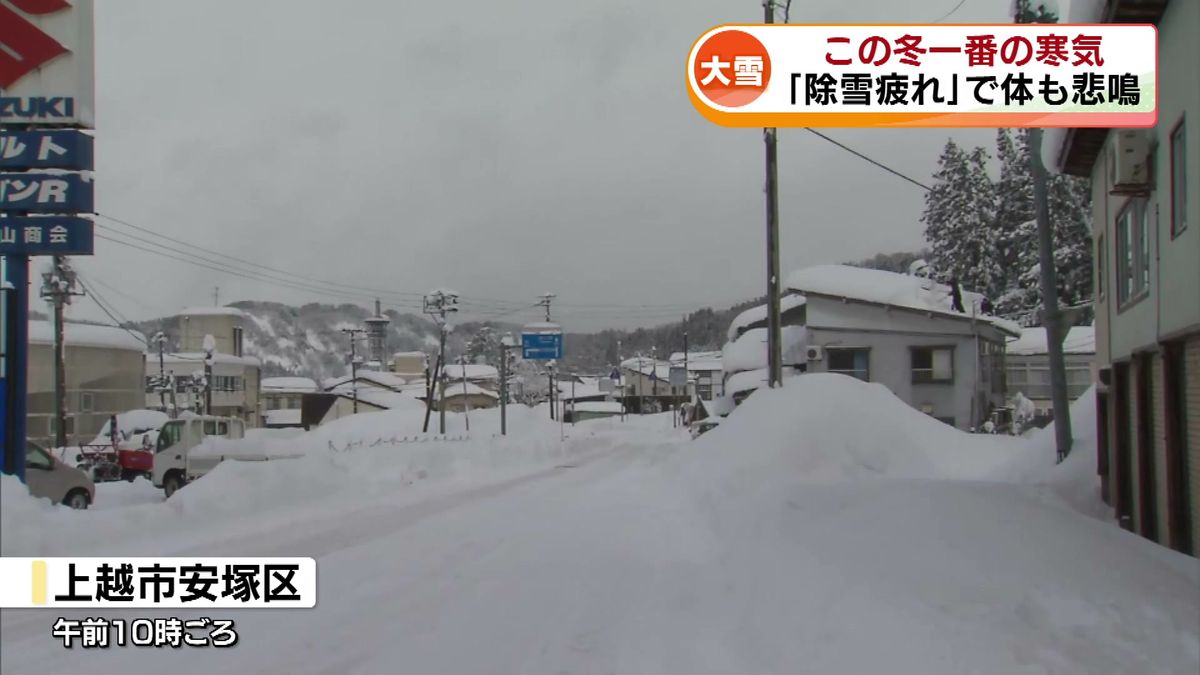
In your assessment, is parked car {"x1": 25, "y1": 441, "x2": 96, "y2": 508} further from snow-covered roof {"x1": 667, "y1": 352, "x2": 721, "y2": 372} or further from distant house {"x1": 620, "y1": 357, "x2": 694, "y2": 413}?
distant house {"x1": 620, "y1": 357, "x2": 694, "y2": 413}

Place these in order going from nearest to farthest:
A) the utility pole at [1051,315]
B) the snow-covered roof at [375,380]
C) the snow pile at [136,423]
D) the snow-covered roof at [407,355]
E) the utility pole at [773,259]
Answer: the utility pole at [1051,315]
the utility pole at [773,259]
the snow pile at [136,423]
the snow-covered roof at [375,380]
the snow-covered roof at [407,355]

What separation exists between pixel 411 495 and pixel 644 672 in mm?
12814

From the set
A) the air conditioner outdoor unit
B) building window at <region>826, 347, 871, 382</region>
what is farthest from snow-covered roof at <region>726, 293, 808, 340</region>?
the air conditioner outdoor unit

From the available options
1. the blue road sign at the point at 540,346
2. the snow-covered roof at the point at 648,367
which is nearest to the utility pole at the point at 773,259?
the blue road sign at the point at 540,346

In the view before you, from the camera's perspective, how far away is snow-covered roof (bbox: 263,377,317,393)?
301 ft

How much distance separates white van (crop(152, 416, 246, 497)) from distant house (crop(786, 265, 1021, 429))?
22.8m

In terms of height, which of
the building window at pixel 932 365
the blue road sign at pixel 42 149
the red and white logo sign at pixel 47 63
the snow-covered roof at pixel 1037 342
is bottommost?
the building window at pixel 932 365

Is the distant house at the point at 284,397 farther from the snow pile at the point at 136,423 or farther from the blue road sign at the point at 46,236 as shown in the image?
the blue road sign at the point at 46,236

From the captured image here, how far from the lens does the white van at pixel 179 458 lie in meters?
21.2

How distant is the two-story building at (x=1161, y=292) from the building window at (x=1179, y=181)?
0.4 inches

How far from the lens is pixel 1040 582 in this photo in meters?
7.71

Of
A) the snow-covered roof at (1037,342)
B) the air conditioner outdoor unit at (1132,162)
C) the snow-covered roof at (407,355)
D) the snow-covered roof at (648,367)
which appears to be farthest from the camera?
the snow-covered roof at (648,367)

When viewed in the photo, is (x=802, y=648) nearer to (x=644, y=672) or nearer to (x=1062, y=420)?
(x=644, y=672)

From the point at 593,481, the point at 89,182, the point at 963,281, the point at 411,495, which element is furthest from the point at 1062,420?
the point at 963,281
